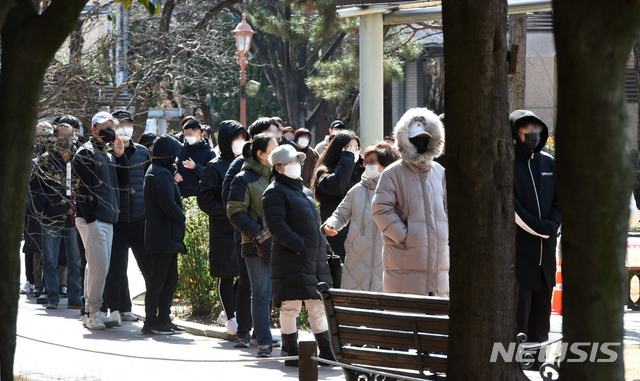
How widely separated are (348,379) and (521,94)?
12039mm

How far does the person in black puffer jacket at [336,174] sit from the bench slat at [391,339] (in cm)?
372

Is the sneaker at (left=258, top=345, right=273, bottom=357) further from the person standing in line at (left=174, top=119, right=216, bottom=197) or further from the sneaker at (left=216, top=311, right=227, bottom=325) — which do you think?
the person standing in line at (left=174, top=119, right=216, bottom=197)

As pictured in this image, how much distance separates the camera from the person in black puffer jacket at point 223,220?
10094 mm

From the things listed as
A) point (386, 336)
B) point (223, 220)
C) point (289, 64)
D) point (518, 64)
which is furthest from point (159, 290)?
point (289, 64)

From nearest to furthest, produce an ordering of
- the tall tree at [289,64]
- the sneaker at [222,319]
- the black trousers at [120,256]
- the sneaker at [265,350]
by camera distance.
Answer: the sneaker at [265,350]
the sneaker at [222,319]
the black trousers at [120,256]
the tall tree at [289,64]

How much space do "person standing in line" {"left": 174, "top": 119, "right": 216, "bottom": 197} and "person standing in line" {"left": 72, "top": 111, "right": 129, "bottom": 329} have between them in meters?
1.95

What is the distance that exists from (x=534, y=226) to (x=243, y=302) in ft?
10.3

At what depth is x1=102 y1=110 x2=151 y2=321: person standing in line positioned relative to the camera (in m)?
11.1

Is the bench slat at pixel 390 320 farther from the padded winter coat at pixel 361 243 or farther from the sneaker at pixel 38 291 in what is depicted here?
the sneaker at pixel 38 291

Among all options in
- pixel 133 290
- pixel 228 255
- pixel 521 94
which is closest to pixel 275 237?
pixel 228 255

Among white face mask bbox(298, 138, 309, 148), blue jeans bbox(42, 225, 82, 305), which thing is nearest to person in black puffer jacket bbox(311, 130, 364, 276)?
blue jeans bbox(42, 225, 82, 305)

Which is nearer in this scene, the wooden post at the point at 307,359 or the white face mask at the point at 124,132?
the wooden post at the point at 307,359

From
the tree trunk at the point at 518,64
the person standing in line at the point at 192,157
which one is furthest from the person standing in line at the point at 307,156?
the tree trunk at the point at 518,64

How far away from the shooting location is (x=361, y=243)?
343 inches
